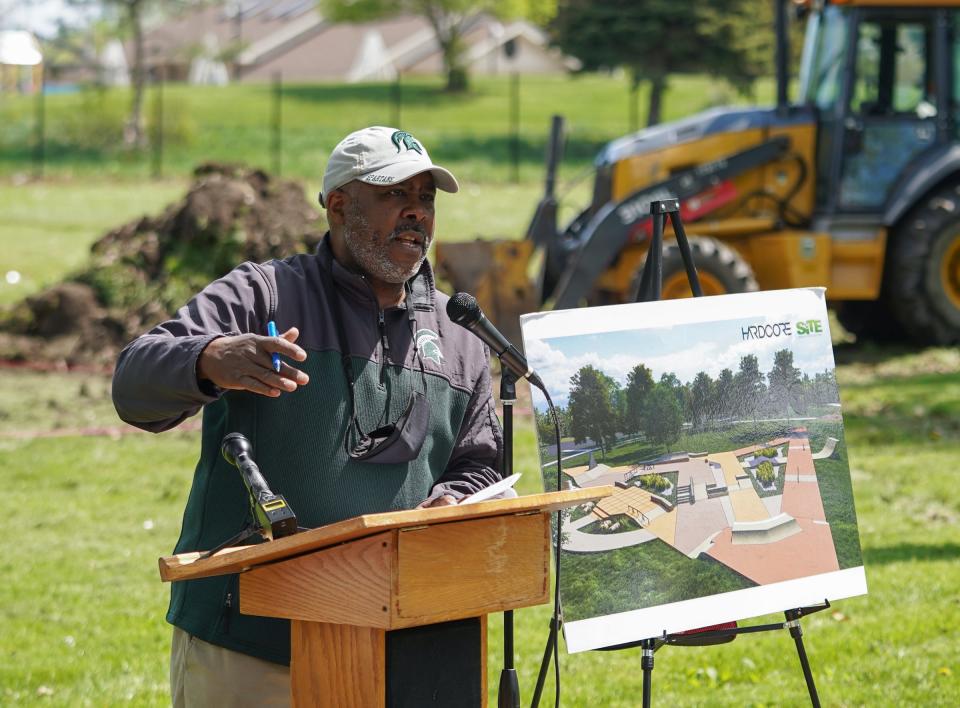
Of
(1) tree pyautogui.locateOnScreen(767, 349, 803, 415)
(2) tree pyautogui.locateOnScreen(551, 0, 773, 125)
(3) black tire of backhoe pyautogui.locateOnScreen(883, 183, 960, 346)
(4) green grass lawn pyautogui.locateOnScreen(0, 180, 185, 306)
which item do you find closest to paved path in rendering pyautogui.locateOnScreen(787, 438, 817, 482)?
(1) tree pyautogui.locateOnScreen(767, 349, 803, 415)

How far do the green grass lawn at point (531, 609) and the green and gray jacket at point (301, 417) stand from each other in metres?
2.32

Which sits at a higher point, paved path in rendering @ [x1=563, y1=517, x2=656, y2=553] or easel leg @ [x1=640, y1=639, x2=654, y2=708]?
paved path in rendering @ [x1=563, y1=517, x2=656, y2=553]

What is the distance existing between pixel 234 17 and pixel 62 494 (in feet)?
236

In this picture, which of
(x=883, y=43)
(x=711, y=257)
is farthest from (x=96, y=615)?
(x=883, y=43)

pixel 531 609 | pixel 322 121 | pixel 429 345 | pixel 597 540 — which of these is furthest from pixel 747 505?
pixel 322 121

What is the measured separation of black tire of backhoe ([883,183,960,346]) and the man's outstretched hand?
1150cm

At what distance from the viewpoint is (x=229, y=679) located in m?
Answer: 3.68

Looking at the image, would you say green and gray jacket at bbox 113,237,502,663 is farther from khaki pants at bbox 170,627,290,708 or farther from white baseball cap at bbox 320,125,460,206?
white baseball cap at bbox 320,125,460,206

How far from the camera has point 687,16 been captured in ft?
125

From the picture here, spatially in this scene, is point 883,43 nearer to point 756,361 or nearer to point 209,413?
point 756,361

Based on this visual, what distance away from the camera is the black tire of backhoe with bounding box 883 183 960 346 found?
45.3 ft

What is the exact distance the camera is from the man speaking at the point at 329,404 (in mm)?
3676

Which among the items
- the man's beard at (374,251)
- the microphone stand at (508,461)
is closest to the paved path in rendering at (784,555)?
the microphone stand at (508,461)

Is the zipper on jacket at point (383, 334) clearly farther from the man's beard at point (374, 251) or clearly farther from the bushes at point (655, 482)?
the bushes at point (655, 482)
